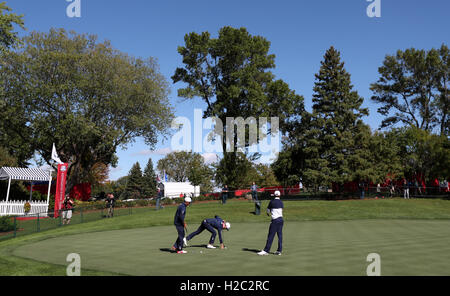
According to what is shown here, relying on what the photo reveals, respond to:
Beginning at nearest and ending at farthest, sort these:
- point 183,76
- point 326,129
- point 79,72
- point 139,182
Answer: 1. point 79,72
2. point 326,129
3. point 183,76
4. point 139,182

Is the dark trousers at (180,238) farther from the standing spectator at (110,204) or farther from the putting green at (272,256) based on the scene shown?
the standing spectator at (110,204)

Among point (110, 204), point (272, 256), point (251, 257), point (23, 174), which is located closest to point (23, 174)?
point (23, 174)

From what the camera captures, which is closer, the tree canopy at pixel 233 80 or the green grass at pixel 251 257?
the green grass at pixel 251 257

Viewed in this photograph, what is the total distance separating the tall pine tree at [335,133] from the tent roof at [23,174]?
27.4 metres

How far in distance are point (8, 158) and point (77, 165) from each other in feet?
38.6

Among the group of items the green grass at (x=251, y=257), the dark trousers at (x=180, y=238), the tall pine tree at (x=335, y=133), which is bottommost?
the green grass at (x=251, y=257)

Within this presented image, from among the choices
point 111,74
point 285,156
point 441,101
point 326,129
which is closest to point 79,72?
point 111,74

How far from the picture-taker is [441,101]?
48.5m

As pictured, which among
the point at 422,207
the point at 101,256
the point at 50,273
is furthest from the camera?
the point at 422,207

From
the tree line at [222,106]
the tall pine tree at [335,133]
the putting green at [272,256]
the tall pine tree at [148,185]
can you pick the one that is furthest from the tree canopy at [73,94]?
the tall pine tree at [148,185]

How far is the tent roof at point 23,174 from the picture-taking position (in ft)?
111

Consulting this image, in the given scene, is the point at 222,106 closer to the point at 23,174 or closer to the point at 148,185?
the point at 23,174

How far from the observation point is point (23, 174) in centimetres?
3481
